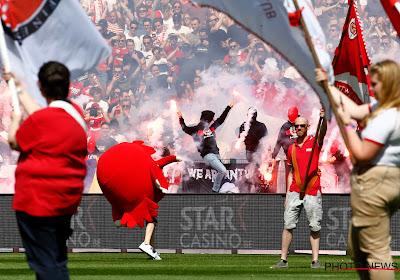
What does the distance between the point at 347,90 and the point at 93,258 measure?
5792 millimetres

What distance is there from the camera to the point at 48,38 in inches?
271

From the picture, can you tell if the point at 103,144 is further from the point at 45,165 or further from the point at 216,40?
the point at 45,165

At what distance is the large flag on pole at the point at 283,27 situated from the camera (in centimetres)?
Result: 675

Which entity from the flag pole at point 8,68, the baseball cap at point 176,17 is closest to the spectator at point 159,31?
the baseball cap at point 176,17

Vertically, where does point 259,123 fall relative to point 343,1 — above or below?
below

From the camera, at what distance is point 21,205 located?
18.0ft

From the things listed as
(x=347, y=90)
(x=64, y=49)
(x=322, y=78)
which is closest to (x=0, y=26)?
(x=64, y=49)

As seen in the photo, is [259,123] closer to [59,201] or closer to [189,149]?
[189,149]

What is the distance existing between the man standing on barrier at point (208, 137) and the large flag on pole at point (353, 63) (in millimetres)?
9952

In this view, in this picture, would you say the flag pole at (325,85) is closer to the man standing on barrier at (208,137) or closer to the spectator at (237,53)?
the man standing on barrier at (208,137)

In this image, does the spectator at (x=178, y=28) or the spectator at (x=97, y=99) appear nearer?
the spectator at (x=97, y=99)

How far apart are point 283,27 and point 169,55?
16867 mm

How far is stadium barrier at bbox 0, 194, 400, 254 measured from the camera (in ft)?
47.8

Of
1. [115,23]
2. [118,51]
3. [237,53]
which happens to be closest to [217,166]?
[237,53]
